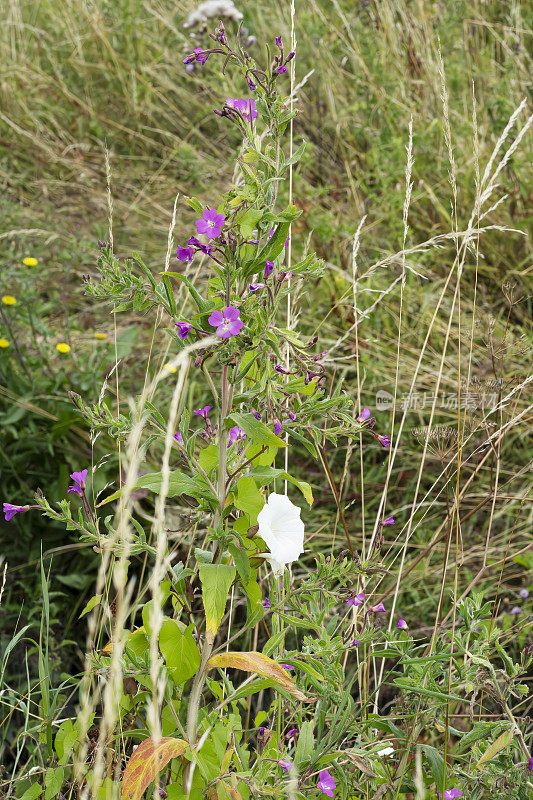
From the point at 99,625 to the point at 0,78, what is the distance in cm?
347

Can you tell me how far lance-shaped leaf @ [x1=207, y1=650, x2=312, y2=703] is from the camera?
39.6 inches

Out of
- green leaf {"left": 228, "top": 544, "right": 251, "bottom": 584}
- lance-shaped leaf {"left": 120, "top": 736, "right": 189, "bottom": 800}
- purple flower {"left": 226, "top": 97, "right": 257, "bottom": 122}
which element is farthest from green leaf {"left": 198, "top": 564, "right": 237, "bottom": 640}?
purple flower {"left": 226, "top": 97, "right": 257, "bottom": 122}

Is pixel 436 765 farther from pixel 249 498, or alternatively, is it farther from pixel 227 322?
pixel 227 322

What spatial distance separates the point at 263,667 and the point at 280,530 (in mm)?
184

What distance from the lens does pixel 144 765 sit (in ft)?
3.24

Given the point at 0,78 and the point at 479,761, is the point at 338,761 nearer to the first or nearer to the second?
the point at 479,761

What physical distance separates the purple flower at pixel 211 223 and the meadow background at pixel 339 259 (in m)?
0.51

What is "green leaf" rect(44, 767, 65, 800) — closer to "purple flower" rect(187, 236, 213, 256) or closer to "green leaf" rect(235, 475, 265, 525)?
"green leaf" rect(235, 475, 265, 525)

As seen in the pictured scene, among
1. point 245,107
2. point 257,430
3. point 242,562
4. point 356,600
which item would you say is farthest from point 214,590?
point 245,107

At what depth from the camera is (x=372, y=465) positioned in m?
2.39

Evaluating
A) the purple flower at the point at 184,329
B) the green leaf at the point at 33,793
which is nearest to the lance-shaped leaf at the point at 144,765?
the green leaf at the point at 33,793

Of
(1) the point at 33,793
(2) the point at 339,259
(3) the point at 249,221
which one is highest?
(3) the point at 249,221

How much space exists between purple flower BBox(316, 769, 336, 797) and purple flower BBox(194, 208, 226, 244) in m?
0.77

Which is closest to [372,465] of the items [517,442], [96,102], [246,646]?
[517,442]
